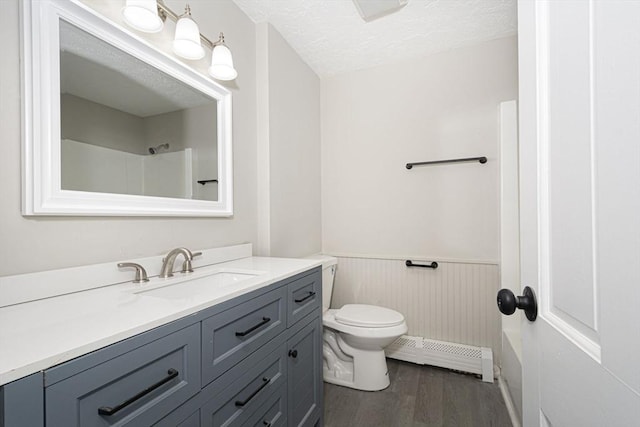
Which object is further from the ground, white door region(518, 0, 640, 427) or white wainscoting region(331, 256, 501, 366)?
white door region(518, 0, 640, 427)

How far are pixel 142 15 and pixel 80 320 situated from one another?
3.41 ft

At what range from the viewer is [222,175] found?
152 cm

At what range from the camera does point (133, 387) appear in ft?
1.96

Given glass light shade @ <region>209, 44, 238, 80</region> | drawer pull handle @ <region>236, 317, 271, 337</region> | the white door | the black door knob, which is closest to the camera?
the white door

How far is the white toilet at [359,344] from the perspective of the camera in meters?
1.73

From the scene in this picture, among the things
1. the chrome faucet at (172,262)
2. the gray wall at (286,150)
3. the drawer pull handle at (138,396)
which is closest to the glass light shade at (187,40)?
the gray wall at (286,150)

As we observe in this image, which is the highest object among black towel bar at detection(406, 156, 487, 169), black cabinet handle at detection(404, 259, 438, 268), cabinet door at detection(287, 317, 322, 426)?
black towel bar at detection(406, 156, 487, 169)

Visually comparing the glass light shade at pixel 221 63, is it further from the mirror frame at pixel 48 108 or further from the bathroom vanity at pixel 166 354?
the bathroom vanity at pixel 166 354

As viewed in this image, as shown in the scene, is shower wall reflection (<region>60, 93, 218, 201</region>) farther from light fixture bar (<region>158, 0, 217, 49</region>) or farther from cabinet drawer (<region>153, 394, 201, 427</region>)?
cabinet drawer (<region>153, 394, 201, 427</region>)

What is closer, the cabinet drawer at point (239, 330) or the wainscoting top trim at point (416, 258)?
the cabinet drawer at point (239, 330)

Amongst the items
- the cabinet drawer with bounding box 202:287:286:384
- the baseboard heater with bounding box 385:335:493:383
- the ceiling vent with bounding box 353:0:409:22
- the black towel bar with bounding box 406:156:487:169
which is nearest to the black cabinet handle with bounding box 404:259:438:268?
the baseboard heater with bounding box 385:335:493:383

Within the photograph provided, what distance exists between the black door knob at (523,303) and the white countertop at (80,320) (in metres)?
0.72

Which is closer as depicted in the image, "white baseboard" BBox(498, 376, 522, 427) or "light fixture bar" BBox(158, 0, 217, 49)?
"light fixture bar" BBox(158, 0, 217, 49)

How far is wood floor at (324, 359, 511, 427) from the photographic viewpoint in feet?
4.97
